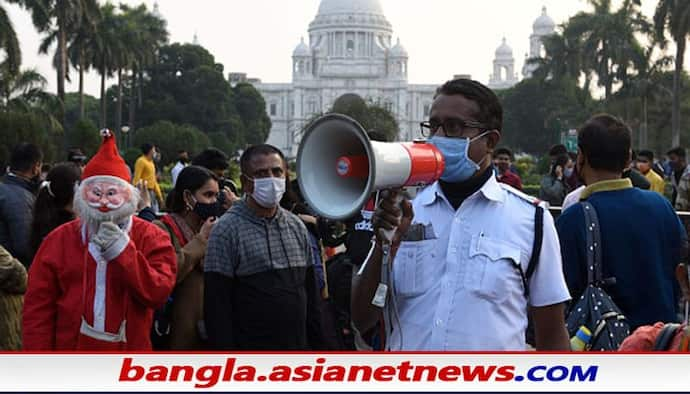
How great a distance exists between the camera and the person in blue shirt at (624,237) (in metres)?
3.83

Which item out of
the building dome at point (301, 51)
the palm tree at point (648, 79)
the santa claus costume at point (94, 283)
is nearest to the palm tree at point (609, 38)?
the palm tree at point (648, 79)

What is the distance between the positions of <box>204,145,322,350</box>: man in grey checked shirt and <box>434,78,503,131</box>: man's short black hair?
67.8 inches

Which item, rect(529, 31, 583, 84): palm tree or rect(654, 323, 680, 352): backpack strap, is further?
rect(529, 31, 583, 84): palm tree

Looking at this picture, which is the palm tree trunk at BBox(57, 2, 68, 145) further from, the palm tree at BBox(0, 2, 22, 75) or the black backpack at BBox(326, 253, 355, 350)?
the black backpack at BBox(326, 253, 355, 350)

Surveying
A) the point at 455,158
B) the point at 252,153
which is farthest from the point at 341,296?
the point at 455,158

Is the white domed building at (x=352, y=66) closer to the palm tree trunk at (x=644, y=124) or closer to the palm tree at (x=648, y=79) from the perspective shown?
the palm tree trunk at (x=644, y=124)

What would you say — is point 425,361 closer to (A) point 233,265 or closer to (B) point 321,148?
(B) point 321,148

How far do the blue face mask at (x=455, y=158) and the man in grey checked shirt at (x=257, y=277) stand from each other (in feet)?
5.98

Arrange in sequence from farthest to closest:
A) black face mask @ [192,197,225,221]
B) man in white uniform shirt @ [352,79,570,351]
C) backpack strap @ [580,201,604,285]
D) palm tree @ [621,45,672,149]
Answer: palm tree @ [621,45,672,149] < black face mask @ [192,197,225,221] < backpack strap @ [580,201,604,285] < man in white uniform shirt @ [352,79,570,351]

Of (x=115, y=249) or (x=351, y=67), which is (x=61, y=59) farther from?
(x=351, y=67)

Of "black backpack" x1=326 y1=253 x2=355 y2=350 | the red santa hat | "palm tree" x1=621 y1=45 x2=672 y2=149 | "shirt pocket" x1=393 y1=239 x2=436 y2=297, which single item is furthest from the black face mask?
"palm tree" x1=621 y1=45 x2=672 y2=149

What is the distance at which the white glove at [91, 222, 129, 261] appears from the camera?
3838mm

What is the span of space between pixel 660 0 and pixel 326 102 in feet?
262

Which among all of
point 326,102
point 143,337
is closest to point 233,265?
point 143,337
